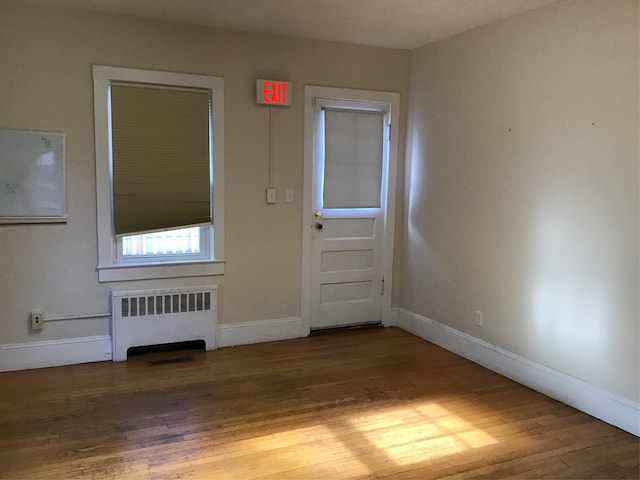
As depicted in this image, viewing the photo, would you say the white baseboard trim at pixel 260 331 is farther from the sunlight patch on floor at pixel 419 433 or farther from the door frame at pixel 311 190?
the sunlight patch on floor at pixel 419 433

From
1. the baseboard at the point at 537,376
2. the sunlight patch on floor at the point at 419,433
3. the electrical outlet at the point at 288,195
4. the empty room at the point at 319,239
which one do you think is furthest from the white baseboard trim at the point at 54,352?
the baseboard at the point at 537,376

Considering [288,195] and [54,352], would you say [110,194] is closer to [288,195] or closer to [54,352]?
[54,352]

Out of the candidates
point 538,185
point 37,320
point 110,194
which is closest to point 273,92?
point 110,194

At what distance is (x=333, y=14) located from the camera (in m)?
3.66

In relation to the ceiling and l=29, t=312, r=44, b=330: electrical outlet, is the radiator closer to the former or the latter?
l=29, t=312, r=44, b=330: electrical outlet

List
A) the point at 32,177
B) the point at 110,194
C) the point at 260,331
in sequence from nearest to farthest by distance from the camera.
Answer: the point at 32,177 → the point at 110,194 → the point at 260,331

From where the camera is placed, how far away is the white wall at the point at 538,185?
2.98m

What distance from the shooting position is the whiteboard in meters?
3.56

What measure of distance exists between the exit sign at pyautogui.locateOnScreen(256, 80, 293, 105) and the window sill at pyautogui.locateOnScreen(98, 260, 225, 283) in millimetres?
1310

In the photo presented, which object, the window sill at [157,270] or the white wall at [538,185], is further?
the window sill at [157,270]

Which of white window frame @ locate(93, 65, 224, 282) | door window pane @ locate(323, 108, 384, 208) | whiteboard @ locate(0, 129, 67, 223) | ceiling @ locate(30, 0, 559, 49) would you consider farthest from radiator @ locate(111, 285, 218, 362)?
ceiling @ locate(30, 0, 559, 49)

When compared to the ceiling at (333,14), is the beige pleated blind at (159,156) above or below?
below

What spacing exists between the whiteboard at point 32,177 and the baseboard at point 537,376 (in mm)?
2990

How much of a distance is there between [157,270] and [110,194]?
2.13ft
